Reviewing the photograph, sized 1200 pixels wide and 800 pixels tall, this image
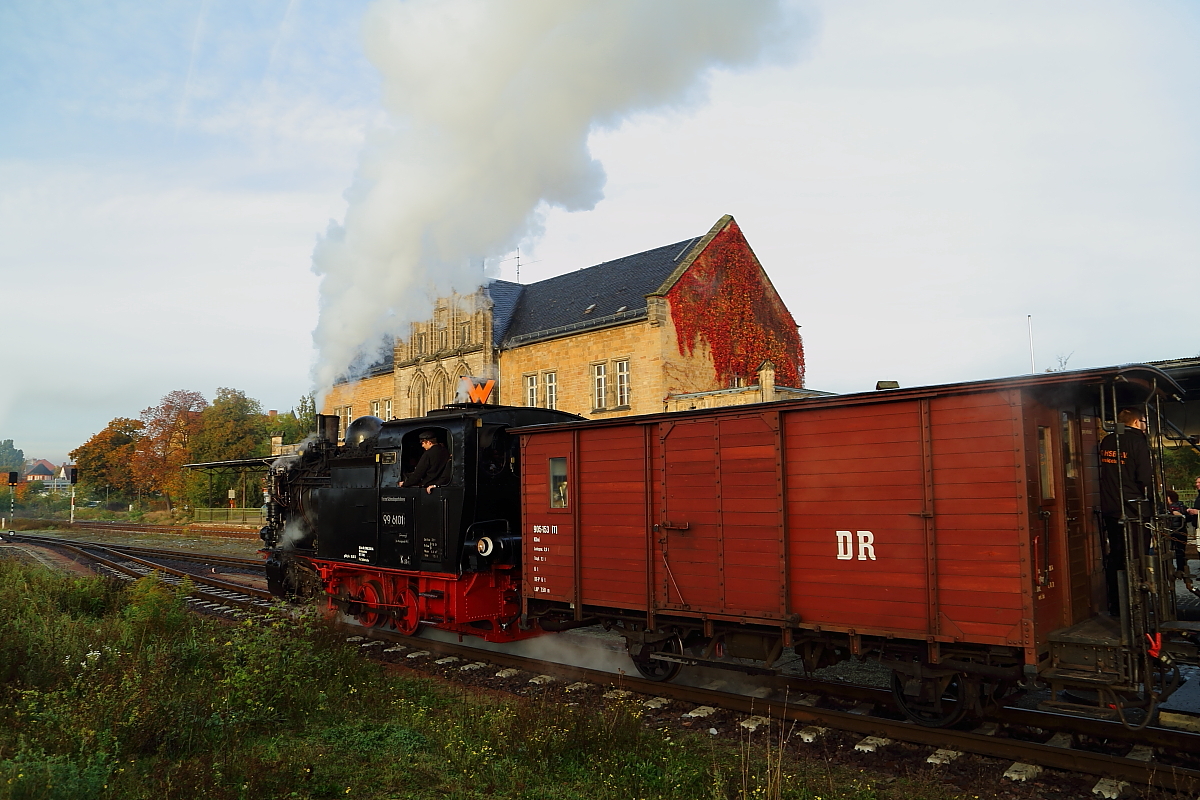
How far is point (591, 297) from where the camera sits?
33031 millimetres

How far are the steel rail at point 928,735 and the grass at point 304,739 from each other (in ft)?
2.02

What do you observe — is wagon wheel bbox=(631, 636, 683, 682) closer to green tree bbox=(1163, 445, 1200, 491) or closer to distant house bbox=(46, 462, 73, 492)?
green tree bbox=(1163, 445, 1200, 491)

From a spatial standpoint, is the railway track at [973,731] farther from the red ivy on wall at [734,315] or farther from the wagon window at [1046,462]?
the red ivy on wall at [734,315]

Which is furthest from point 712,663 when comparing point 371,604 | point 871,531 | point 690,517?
point 371,604

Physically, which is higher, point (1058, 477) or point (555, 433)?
point (555, 433)

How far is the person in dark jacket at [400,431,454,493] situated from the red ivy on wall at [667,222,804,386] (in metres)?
18.0

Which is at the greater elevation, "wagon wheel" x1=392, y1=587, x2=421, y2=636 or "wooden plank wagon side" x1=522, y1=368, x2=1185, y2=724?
"wooden plank wagon side" x1=522, y1=368, x2=1185, y2=724

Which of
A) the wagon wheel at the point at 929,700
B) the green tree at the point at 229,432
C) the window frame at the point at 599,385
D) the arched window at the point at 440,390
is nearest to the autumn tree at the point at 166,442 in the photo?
the green tree at the point at 229,432

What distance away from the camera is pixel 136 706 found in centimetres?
633

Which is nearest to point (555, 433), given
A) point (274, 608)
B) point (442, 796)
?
point (274, 608)

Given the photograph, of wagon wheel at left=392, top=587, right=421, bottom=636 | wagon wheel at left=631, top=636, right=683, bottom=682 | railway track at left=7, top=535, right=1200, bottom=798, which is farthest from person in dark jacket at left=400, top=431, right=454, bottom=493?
wagon wheel at left=631, top=636, right=683, bottom=682

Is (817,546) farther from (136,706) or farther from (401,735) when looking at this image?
(136,706)

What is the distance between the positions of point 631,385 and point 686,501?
807 inches

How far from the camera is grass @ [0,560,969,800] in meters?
5.45
